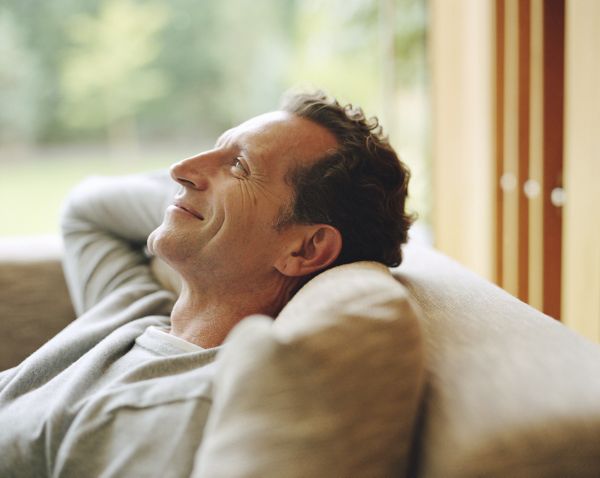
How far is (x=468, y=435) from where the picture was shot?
0.75m

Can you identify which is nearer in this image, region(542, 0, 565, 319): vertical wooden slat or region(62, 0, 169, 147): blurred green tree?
region(542, 0, 565, 319): vertical wooden slat

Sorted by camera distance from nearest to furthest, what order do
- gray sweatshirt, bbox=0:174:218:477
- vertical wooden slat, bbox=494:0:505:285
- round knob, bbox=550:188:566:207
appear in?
gray sweatshirt, bbox=0:174:218:477
round knob, bbox=550:188:566:207
vertical wooden slat, bbox=494:0:505:285

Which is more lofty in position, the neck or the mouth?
the mouth

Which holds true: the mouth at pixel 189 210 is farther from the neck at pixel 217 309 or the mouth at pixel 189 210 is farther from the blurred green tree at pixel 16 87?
the blurred green tree at pixel 16 87

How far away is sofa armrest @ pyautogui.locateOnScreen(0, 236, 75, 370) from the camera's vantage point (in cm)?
177

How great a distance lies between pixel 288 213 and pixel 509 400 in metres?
0.62

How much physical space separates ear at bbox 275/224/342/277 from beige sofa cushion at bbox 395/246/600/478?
1.01 feet

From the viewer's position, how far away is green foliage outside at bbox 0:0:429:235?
11477mm

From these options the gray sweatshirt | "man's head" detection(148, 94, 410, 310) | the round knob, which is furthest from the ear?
the round knob

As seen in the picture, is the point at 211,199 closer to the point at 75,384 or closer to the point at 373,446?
the point at 75,384

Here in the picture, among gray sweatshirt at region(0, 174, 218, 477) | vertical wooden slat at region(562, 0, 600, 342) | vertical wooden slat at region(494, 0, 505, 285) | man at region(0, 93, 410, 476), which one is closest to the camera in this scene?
gray sweatshirt at region(0, 174, 218, 477)

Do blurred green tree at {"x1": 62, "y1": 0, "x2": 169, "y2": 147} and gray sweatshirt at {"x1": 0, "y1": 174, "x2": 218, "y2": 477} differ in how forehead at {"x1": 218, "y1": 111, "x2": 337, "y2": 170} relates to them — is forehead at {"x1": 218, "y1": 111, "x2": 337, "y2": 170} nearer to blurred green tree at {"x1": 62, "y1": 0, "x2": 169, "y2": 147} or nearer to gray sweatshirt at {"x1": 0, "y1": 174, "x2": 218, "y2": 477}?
gray sweatshirt at {"x1": 0, "y1": 174, "x2": 218, "y2": 477}

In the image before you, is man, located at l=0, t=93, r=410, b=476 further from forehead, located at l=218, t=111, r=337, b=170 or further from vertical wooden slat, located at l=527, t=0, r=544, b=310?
vertical wooden slat, located at l=527, t=0, r=544, b=310

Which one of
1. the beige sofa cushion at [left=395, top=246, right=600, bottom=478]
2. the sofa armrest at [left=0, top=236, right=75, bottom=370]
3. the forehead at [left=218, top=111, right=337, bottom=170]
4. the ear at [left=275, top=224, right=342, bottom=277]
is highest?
the forehead at [left=218, top=111, right=337, bottom=170]
